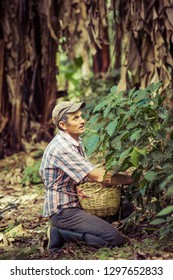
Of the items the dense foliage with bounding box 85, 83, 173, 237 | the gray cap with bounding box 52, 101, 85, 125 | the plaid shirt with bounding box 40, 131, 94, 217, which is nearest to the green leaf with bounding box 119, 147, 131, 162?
the dense foliage with bounding box 85, 83, 173, 237

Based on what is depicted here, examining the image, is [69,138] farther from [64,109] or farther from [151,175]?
[151,175]

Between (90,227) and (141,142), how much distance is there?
2.36ft

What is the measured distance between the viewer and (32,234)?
241 inches

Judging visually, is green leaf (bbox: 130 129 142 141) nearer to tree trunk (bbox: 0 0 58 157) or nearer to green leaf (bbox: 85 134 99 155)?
green leaf (bbox: 85 134 99 155)

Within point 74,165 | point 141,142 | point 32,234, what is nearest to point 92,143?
point 74,165

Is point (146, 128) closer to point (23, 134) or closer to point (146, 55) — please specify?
point (146, 55)

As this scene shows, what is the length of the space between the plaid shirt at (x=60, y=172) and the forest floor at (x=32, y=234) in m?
0.35

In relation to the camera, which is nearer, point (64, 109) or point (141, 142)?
point (141, 142)

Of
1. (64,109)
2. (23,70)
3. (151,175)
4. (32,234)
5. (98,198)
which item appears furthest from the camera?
(23,70)

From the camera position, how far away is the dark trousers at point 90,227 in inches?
205

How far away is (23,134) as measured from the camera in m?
9.60

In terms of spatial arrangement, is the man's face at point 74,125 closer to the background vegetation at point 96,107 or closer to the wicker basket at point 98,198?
the background vegetation at point 96,107
